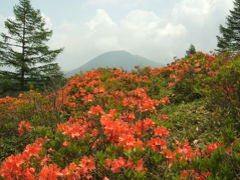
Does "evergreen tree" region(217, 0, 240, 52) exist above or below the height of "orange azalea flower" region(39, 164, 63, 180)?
above

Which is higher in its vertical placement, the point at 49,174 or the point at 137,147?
the point at 137,147

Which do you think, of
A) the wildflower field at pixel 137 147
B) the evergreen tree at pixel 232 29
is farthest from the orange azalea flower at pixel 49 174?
the evergreen tree at pixel 232 29

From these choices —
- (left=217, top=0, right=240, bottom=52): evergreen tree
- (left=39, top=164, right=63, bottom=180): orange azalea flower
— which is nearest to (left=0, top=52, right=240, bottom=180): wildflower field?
(left=39, top=164, right=63, bottom=180): orange azalea flower

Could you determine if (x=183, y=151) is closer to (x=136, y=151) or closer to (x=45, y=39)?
(x=136, y=151)

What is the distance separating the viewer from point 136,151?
204 cm

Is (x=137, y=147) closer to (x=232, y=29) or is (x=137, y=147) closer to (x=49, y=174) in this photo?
(x=49, y=174)

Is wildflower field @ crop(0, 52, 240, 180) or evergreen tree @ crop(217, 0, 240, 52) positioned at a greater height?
evergreen tree @ crop(217, 0, 240, 52)

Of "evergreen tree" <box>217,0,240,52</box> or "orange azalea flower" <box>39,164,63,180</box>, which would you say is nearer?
"orange azalea flower" <box>39,164,63,180</box>

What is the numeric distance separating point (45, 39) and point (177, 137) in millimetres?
15124

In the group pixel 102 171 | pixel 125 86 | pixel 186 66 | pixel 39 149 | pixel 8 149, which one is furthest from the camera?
pixel 125 86

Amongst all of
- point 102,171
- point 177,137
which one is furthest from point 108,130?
point 177,137

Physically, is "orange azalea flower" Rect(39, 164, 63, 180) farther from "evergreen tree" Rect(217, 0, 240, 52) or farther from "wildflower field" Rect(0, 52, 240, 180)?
"evergreen tree" Rect(217, 0, 240, 52)

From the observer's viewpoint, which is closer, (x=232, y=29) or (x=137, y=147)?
(x=137, y=147)

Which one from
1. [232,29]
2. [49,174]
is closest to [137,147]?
[49,174]
